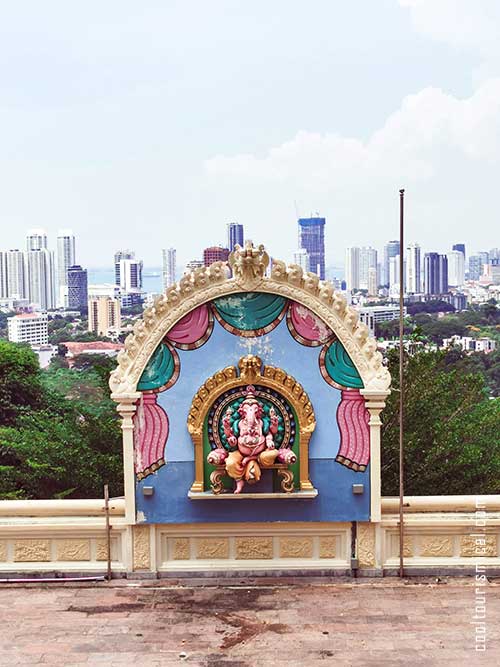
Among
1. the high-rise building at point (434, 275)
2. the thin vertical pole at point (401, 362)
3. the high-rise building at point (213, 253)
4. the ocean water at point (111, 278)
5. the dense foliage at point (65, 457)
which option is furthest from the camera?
the ocean water at point (111, 278)

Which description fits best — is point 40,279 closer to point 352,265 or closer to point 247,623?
point 352,265

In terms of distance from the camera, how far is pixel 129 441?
8.93 meters

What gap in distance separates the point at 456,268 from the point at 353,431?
182 m

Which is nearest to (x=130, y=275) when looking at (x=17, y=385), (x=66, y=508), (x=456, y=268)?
(x=456, y=268)

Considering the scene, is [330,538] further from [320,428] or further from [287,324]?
[287,324]

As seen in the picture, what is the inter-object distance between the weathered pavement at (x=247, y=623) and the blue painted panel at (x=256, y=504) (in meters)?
0.63

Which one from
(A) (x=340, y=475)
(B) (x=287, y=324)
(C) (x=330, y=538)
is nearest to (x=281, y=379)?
(B) (x=287, y=324)

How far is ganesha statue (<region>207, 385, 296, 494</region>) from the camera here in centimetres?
877

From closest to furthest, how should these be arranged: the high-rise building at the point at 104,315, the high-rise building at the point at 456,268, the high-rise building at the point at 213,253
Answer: the high-rise building at the point at 213,253 < the high-rise building at the point at 104,315 < the high-rise building at the point at 456,268

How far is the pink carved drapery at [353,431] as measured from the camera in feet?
29.3

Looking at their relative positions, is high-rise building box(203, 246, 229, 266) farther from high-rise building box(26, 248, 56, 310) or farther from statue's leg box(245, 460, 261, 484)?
high-rise building box(26, 248, 56, 310)

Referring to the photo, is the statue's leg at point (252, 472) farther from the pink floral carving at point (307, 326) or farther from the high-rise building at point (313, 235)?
the high-rise building at point (313, 235)

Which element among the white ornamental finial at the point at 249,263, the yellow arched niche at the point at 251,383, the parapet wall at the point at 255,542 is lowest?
the parapet wall at the point at 255,542

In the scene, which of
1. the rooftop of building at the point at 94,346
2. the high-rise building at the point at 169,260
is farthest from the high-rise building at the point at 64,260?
the rooftop of building at the point at 94,346
